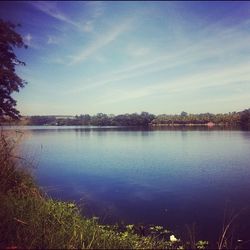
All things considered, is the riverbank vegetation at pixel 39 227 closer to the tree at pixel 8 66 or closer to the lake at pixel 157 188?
the lake at pixel 157 188

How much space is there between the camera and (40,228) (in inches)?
263

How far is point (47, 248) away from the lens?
5719 millimetres

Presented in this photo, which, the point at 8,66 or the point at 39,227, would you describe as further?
the point at 8,66

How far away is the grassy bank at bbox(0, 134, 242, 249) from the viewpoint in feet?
19.6

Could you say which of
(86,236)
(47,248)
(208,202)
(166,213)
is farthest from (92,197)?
(47,248)

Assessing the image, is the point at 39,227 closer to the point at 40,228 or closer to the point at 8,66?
the point at 40,228

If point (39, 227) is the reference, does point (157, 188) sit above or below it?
below

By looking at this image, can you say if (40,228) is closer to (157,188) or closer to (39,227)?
(39,227)

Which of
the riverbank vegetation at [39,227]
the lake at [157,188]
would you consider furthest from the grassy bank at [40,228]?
the lake at [157,188]

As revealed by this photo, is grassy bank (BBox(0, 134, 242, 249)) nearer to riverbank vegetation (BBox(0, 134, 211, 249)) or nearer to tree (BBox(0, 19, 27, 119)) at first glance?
riverbank vegetation (BBox(0, 134, 211, 249))

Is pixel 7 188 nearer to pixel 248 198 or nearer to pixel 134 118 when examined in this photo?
pixel 248 198

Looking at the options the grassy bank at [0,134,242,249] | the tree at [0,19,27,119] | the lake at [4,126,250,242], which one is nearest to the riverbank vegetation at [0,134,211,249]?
the grassy bank at [0,134,242,249]

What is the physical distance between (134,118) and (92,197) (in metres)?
173

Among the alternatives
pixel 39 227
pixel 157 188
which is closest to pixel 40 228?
pixel 39 227
